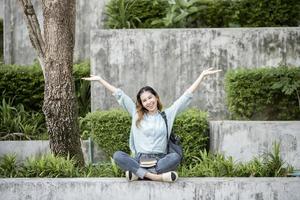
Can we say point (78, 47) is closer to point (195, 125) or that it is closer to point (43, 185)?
point (195, 125)

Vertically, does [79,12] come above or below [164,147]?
above

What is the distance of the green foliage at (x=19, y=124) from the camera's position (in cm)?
1074

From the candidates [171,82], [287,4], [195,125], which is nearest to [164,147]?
[195,125]

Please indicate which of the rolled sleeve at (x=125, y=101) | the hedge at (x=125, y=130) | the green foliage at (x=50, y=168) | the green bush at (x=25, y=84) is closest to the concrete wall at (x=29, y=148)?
the hedge at (x=125, y=130)

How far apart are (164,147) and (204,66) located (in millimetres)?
3922

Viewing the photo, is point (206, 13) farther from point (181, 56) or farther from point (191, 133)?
point (191, 133)

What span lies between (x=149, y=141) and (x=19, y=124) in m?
4.49

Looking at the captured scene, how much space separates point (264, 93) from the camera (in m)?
9.83

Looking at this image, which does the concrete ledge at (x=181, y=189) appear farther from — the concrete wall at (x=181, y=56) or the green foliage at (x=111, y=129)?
the concrete wall at (x=181, y=56)

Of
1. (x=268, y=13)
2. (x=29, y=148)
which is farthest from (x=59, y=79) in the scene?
(x=268, y=13)

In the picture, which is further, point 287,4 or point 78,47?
point 78,47

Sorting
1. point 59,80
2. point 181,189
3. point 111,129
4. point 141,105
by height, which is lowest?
point 181,189

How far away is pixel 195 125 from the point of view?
9516mm

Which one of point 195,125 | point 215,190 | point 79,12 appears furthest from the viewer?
point 79,12
